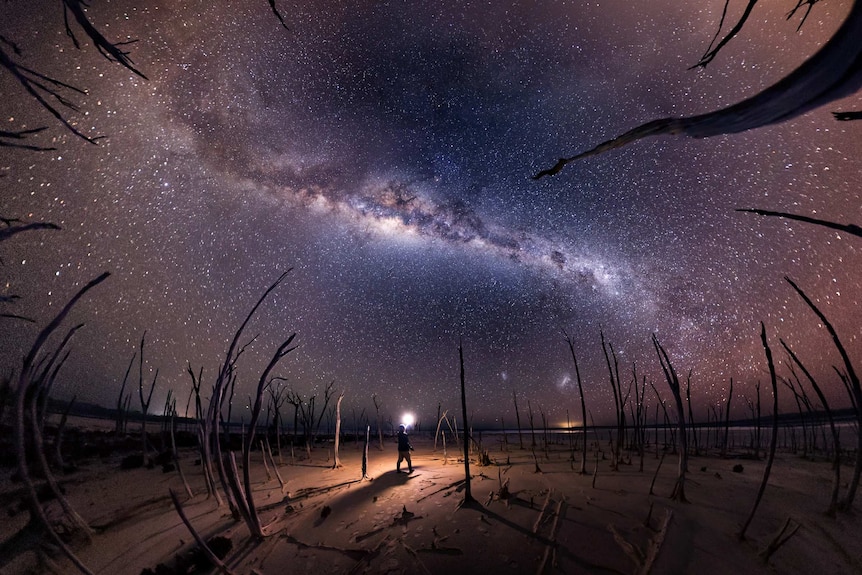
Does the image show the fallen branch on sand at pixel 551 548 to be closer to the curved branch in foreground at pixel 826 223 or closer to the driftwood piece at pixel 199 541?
the driftwood piece at pixel 199 541

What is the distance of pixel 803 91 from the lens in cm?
134

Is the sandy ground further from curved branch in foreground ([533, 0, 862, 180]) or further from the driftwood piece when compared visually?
curved branch in foreground ([533, 0, 862, 180])

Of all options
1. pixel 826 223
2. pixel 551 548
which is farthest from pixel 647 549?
pixel 826 223

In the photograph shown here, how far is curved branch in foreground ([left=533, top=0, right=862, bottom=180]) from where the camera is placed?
1.25 meters

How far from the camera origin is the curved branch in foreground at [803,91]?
125 centimetres

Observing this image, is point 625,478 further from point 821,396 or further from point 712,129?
point 712,129

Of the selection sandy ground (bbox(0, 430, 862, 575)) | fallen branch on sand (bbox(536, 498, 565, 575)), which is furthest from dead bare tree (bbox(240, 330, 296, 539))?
fallen branch on sand (bbox(536, 498, 565, 575))

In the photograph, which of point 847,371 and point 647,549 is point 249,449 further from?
point 847,371

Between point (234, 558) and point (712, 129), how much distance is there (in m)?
10.1

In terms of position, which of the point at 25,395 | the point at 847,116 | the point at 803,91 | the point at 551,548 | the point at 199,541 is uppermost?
the point at 847,116

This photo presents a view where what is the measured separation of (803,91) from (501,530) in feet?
25.0

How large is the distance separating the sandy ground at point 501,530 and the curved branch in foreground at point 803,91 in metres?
6.46

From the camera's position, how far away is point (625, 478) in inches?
433

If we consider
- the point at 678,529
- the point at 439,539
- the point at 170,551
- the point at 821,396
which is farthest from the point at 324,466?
the point at 821,396
